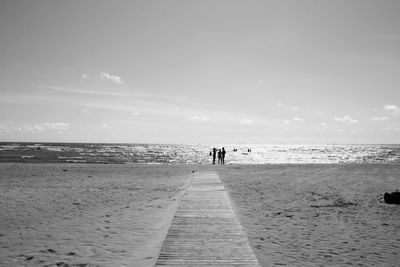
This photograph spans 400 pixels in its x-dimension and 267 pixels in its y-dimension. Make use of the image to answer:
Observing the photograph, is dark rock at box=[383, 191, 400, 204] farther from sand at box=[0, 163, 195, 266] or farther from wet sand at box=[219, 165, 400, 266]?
sand at box=[0, 163, 195, 266]

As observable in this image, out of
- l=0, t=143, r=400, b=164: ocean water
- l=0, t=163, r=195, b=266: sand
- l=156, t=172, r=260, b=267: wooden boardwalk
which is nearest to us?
l=156, t=172, r=260, b=267: wooden boardwalk

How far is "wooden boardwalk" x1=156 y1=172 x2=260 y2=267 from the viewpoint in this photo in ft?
19.6

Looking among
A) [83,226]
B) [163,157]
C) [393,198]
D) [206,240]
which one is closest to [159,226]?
[83,226]

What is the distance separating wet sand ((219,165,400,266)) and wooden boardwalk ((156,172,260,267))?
1.69 ft

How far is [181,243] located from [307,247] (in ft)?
10.2

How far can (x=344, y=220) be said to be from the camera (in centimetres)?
1010

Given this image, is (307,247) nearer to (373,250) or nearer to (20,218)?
(373,250)

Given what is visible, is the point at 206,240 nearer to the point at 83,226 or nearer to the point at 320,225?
the point at 83,226

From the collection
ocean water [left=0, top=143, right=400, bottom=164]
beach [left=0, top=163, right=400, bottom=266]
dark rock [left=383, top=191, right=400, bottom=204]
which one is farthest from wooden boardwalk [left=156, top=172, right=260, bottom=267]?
ocean water [left=0, top=143, right=400, bottom=164]

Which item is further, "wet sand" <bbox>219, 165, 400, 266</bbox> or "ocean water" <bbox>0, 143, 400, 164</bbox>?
"ocean water" <bbox>0, 143, 400, 164</bbox>

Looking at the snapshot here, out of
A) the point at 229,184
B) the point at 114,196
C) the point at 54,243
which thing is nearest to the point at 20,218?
the point at 54,243

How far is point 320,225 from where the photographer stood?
31.2 ft

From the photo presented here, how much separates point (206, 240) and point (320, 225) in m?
4.34

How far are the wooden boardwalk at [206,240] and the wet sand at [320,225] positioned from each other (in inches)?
20.2
